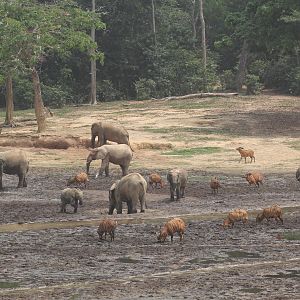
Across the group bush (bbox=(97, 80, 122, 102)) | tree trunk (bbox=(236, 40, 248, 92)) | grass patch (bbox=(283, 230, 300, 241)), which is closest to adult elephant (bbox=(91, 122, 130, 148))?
grass patch (bbox=(283, 230, 300, 241))

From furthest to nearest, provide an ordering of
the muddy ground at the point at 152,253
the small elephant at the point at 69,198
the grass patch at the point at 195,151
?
the grass patch at the point at 195,151 < the small elephant at the point at 69,198 < the muddy ground at the point at 152,253

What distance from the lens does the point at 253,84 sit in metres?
55.6

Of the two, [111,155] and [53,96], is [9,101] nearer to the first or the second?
[111,155]

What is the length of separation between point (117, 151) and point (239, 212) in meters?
8.33

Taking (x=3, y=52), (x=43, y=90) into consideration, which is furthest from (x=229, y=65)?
(x=3, y=52)

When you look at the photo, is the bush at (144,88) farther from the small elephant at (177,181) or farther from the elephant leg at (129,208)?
the elephant leg at (129,208)

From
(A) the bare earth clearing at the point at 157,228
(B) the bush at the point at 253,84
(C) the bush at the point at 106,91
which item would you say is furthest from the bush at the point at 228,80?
(A) the bare earth clearing at the point at 157,228

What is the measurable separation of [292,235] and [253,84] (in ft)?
131

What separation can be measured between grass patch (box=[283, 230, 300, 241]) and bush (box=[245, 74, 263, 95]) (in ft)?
129

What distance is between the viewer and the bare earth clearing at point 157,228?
12.1 metres

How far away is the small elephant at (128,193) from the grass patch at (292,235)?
366 cm

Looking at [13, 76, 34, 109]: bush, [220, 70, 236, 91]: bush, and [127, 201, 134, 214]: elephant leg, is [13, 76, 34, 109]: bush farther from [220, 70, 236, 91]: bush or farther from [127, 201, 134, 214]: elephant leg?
[127, 201, 134, 214]: elephant leg

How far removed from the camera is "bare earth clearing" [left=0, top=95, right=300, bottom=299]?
12.1 m

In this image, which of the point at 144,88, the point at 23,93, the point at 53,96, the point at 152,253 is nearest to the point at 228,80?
the point at 144,88
